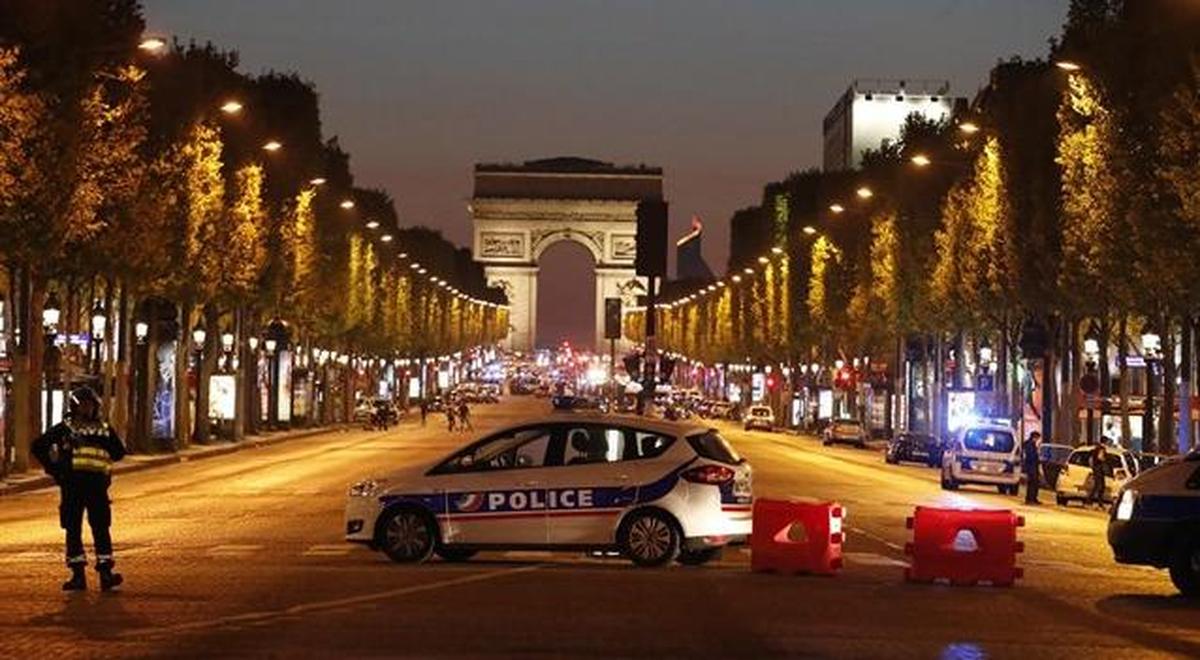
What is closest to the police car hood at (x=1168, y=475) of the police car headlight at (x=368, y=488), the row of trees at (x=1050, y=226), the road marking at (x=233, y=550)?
the police car headlight at (x=368, y=488)

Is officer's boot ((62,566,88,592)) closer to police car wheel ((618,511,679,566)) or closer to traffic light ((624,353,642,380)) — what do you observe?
police car wheel ((618,511,679,566))

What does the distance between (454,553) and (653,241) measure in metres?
35.4

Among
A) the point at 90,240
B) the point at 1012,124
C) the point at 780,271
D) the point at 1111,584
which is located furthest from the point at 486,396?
the point at 1111,584

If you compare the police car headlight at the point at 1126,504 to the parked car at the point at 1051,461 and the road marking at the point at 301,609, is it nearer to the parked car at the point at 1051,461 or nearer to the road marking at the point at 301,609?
the road marking at the point at 301,609

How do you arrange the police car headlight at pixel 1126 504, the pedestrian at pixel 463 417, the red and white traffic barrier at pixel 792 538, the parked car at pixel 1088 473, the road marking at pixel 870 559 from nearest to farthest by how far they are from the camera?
the police car headlight at pixel 1126 504
the red and white traffic barrier at pixel 792 538
the road marking at pixel 870 559
the parked car at pixel 1088 473
the pedestrian at pixel 463 417

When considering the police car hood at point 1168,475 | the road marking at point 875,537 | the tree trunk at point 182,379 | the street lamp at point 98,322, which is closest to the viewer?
the police car hood at point 1168,475

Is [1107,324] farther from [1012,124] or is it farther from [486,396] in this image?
[486,396]

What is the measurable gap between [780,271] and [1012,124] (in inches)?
2744

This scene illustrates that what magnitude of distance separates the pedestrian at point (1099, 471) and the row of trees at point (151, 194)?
2149 centimetres

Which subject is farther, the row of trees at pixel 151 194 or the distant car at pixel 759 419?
the distant car at pixel 759 419

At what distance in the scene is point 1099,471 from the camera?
5184 centimetres

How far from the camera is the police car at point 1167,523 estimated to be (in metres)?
26.0

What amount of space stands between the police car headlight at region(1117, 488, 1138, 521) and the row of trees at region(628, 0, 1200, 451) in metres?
22.3

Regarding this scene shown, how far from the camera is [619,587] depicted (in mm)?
24906
